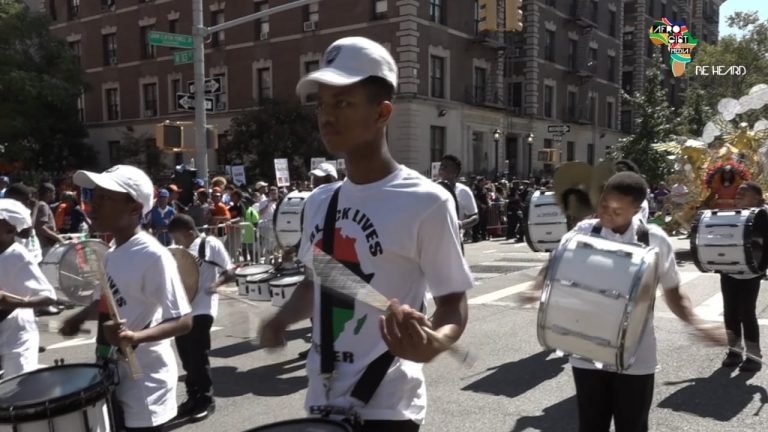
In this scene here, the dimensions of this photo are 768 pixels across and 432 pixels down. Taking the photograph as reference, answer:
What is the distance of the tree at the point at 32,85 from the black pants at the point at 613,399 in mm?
31580

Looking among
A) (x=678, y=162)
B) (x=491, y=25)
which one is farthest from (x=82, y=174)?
(x=678, y=162)

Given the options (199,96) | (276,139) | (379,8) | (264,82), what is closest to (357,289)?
(199,96)

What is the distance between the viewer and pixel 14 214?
13.8ft

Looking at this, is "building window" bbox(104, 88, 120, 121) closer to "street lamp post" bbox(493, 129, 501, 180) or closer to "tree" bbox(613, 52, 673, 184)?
"street lamp post" bbox(493, 129, 501, 180)

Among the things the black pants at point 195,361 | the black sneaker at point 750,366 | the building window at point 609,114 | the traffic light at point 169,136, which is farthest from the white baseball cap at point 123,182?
the building window at point 609,114

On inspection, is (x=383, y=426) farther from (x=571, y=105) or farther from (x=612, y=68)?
(x=612, y=68)

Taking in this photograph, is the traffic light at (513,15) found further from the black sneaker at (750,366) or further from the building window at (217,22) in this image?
the building window at (217,22)

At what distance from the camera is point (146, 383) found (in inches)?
120

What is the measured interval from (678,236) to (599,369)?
19594mm

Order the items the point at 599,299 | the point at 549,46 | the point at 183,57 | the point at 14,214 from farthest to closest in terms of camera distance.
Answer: the point at 549,46 < the point at 183,57 < the point at 14,214 < the point at 599,299

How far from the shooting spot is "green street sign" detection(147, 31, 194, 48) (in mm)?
13073

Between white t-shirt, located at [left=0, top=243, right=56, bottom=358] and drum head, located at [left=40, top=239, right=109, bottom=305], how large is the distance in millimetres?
1313

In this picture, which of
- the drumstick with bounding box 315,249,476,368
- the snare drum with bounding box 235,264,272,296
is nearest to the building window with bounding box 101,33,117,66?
the snare drum with bounding box 235,264,272,296

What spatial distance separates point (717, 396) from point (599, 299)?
3.37m
